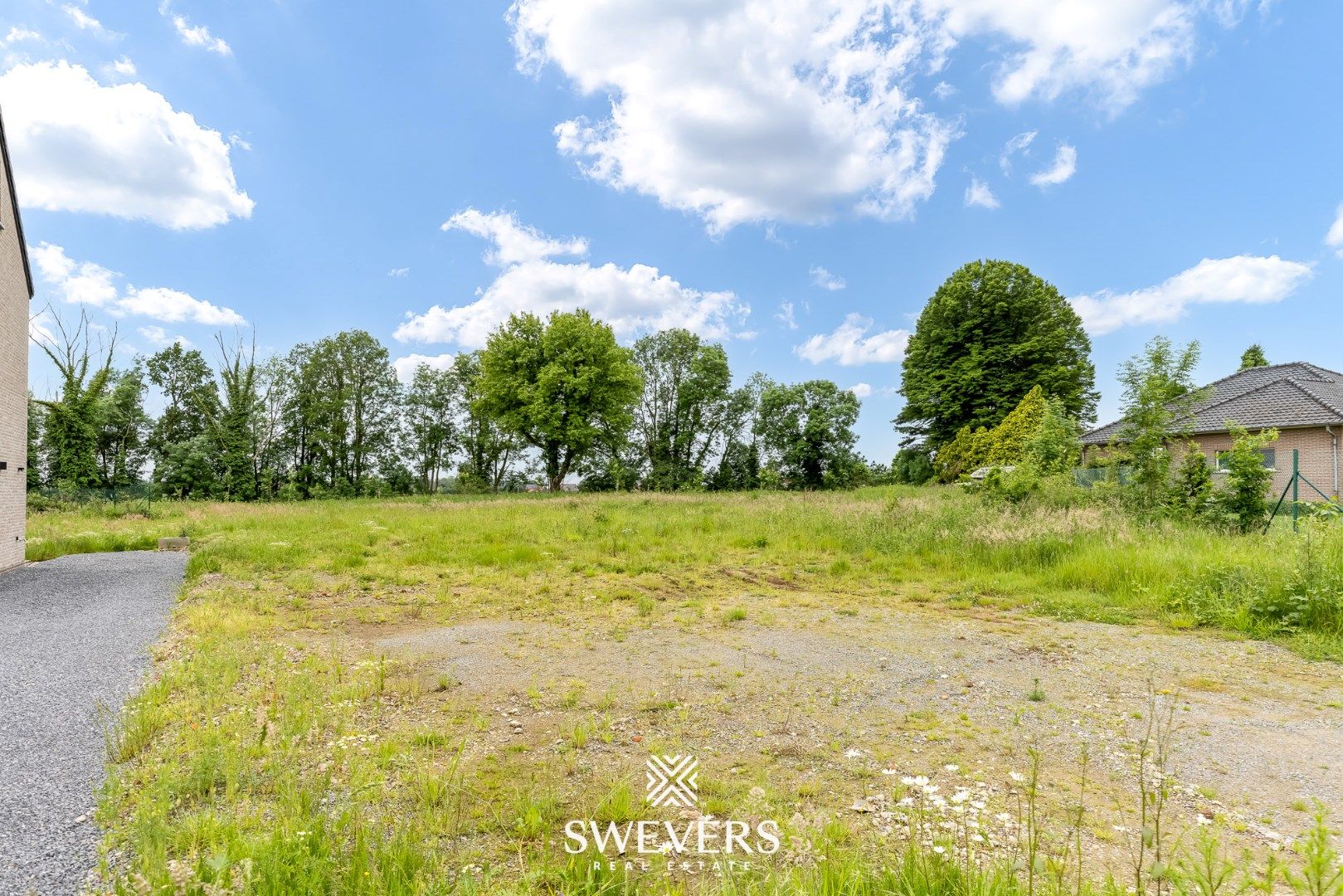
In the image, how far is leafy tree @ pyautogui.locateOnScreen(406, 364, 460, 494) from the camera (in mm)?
40312

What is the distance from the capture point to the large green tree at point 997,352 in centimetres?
3066

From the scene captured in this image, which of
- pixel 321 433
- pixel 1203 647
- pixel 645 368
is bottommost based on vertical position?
pixel 1203 647

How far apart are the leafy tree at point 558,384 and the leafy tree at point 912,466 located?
659 inches

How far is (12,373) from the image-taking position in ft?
34.8

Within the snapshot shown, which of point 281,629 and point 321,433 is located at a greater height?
point 321,433

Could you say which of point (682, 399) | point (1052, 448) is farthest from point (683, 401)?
point (1052, 448)

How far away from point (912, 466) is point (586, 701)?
33.4 m

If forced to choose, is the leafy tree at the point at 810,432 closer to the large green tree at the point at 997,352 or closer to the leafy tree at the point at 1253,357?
the large green tree at the point at 997,352

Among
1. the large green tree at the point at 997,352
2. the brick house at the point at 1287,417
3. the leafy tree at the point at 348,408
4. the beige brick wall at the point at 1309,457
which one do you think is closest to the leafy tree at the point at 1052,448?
the brick house at the point at 1287,417

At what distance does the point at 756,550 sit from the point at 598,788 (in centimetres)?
954

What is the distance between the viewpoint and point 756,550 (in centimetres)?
1240

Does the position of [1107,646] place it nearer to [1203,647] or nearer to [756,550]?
[1203,647]

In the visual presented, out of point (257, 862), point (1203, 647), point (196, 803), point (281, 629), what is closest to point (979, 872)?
point (257, 862)

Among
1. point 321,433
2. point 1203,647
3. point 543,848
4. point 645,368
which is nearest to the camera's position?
point 543,848
